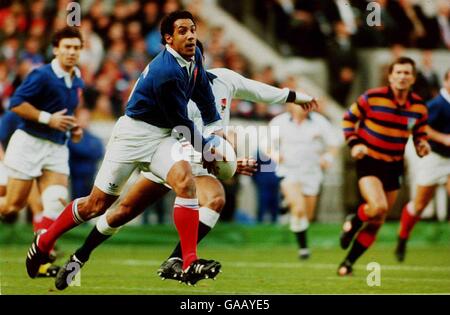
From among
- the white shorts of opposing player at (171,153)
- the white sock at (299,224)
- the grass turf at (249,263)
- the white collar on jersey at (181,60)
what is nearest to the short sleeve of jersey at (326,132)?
the white sock at (299,224)

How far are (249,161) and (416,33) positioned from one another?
Answer: 1247 cm

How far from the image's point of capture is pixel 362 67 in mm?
20219

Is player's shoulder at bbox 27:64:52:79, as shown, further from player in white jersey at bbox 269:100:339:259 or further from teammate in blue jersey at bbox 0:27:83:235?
player in white jersey at bbox 269:100:339:259

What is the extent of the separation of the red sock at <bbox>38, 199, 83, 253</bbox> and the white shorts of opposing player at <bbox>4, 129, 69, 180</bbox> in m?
1.56

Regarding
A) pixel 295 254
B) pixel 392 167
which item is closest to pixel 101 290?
pixel 392 167

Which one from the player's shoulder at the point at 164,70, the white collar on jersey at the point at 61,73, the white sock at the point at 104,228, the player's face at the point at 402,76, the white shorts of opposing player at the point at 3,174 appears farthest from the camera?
the white shorts of opposing player at the point at 3,174

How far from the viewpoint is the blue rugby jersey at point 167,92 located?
8492mm

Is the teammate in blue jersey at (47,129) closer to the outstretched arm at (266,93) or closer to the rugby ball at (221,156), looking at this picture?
the outstretched arm at (266,93)

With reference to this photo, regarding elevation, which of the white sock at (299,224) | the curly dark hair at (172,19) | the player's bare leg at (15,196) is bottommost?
the white sock at (299,224)

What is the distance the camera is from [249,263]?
43.2 feet

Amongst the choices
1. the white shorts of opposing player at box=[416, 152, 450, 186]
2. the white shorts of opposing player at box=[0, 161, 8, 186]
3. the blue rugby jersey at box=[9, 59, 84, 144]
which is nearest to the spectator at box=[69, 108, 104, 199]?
the white shorts of opposing player at box=[0, 161, 8, 186]

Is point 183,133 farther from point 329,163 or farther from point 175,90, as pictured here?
point 329,163

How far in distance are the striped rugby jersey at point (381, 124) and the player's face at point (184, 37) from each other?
3.15 m

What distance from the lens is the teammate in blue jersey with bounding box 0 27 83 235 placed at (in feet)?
35.2
